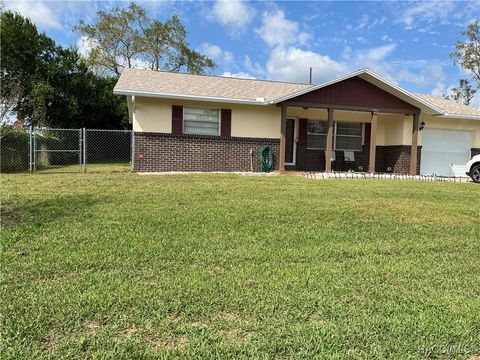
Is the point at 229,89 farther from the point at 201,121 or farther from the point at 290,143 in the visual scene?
the point at 290,143

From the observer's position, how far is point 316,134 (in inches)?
651

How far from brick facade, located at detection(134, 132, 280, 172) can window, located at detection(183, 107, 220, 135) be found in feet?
0.80

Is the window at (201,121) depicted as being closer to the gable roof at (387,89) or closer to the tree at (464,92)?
the gable roof at (387,89)

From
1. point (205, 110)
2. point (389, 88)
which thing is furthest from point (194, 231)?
point (389, 88)

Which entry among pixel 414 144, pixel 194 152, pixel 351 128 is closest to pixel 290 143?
pixel 351 128

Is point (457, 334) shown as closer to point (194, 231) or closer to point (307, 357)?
point (307, 357)

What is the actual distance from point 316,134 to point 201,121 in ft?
16.5

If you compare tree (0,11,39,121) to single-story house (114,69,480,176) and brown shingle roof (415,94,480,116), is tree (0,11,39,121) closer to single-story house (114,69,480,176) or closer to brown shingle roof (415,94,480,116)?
single-story house (114,69,480,176)

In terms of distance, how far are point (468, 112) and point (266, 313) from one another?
16995 mm

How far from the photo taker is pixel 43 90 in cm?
2428


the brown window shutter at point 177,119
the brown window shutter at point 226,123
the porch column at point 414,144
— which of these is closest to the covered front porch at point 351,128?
the porch column at point 414,144

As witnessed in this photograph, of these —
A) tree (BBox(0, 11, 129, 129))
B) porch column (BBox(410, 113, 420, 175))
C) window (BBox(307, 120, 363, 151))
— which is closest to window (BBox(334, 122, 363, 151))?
window (BBox(307, 120, 363, 151))

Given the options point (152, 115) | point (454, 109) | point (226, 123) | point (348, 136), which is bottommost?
point (348, 136)

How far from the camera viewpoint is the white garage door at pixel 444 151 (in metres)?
16.8
